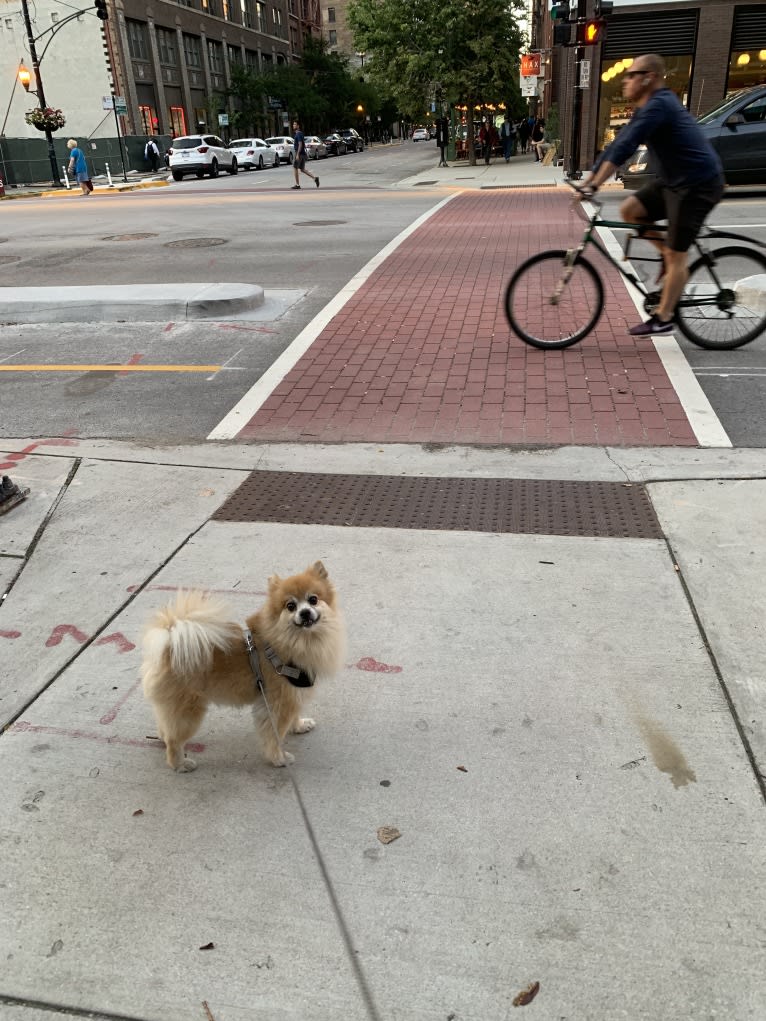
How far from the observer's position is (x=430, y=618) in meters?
3.61

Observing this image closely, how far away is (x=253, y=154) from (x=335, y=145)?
19.1 m

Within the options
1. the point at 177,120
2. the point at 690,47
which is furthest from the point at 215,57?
the point at 690,47

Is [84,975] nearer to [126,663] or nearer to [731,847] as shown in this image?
[126,663]

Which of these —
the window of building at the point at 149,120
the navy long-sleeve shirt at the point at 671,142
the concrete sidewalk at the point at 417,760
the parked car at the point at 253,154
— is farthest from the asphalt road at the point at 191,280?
the window of building at the point at 149,120

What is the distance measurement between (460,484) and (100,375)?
428 centimetres

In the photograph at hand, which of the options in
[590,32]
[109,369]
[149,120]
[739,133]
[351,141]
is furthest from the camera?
[351,141]

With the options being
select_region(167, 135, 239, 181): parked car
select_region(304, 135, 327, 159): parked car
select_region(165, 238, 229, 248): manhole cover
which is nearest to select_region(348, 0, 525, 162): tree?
select_region(167, 135, 239, 181): parked car

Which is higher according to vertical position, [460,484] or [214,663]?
[214,663]

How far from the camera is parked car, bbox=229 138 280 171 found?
1817 inches

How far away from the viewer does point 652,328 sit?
6.83 m

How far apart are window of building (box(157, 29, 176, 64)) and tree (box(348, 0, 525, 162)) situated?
23.9 metres

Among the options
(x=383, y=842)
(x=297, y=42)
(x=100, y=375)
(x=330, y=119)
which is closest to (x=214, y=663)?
(x=383, y=842)

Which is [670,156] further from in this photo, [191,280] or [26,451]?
[191,280]

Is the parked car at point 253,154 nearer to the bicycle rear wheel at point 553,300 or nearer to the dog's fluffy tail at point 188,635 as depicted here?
the bicycle rear wheel at point 553,300
